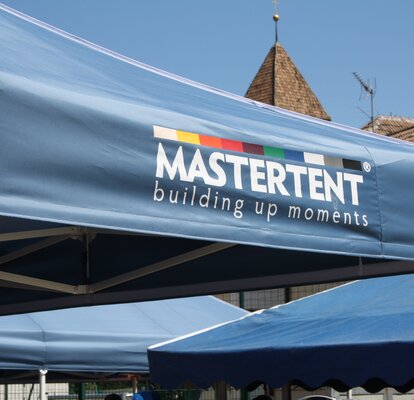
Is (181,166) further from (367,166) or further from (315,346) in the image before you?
(315,346)

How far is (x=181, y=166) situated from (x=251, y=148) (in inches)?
11.4

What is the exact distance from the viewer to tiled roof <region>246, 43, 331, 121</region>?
3425 cm

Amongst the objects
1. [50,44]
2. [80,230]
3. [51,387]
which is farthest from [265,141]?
[51,387]

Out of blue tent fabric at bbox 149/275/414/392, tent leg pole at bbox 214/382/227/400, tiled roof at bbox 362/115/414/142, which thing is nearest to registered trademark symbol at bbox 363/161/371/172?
blue tent fabric at bbox 149/275/414/392

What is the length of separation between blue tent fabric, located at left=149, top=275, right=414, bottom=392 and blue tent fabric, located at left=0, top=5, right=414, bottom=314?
1.41 m

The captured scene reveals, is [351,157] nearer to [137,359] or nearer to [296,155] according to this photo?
[296,155]

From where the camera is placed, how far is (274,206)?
3.08m

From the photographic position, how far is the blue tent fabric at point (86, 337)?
6.83m

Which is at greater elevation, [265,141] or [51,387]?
[51,387]

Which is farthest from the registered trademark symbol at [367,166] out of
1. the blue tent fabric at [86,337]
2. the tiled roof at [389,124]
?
the tiled roof at [389,124]

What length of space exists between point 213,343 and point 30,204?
4.13 meters

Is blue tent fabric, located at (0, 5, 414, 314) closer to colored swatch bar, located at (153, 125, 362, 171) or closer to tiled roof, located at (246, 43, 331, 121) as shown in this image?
colored swatch bar, located at (153, 125, 362, 171)

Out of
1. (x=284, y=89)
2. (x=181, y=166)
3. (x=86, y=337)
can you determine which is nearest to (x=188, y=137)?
(x=181, y=166)

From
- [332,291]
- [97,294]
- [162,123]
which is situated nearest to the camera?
[162,123]
